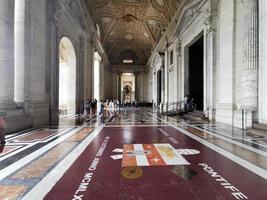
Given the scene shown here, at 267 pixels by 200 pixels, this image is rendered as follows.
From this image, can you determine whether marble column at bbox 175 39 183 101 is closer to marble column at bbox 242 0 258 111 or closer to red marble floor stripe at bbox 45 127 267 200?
marble column at bbox 242 0 258 111

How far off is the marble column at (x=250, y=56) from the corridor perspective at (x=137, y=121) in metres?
0.04

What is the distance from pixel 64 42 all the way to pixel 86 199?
15.8m

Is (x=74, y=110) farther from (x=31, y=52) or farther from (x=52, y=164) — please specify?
(x=52, y=164)

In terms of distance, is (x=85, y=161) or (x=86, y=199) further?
(x=85, y=161)

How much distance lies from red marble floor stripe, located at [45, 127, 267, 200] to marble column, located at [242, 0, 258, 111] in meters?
5.50

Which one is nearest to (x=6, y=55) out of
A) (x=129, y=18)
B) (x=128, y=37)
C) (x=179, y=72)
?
(x=179, y=72)

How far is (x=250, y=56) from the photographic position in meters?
8.95

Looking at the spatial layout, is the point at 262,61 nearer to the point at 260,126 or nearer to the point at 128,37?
the point at 260,126

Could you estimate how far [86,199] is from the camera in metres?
2.67

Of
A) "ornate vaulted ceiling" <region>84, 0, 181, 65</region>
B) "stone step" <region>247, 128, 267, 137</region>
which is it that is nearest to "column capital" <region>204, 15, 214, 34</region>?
"stone step" <region>247, 128, 267, 137</region>

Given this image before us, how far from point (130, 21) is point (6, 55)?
25549 millimetres

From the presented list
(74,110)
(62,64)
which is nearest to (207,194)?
(74,110)

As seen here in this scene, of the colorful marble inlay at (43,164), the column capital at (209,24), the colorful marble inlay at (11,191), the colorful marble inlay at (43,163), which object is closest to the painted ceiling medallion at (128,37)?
the column capital at (209,24)

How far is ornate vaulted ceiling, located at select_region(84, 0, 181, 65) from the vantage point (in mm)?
Result: 23891
